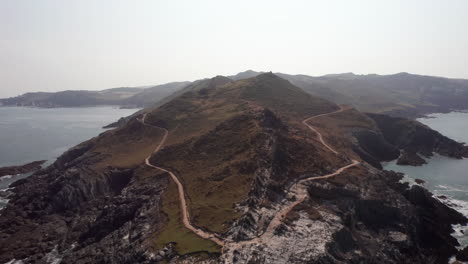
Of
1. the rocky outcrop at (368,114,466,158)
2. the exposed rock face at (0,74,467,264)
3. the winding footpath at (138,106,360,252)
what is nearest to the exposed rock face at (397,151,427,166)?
the rocky outcrop at (368,114,466,158)

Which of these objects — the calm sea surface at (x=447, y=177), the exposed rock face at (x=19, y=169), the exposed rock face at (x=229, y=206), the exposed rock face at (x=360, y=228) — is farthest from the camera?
the exposed rock face at (x=19, y=169)

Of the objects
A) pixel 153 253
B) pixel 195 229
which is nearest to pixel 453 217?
pixel 195 229

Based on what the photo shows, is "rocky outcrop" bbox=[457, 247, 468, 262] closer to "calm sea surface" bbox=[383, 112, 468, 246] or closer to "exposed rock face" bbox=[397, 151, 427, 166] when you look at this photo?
"calm sea surface" bbox=[383, 112, 468, 246]

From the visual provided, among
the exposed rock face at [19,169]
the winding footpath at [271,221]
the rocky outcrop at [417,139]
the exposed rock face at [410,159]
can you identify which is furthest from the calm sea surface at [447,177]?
the exposed rock face at [19,169]

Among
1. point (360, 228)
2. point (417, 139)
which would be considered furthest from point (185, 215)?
point (417, 139)

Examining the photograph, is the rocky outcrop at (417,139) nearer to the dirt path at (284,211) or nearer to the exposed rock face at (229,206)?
the exposed rock face at (229,206)

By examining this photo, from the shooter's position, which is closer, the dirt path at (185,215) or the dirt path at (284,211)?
the dirt path at (284,211)

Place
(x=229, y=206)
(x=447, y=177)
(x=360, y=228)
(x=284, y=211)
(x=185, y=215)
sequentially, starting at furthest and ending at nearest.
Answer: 1. (x=447, y=177)
2. (x=360, y=228)
3. (x=185, y=215)
4. (x=229, y=206)
5. (x=284, y=211)

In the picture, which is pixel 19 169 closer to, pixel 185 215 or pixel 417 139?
pixel 185 215
